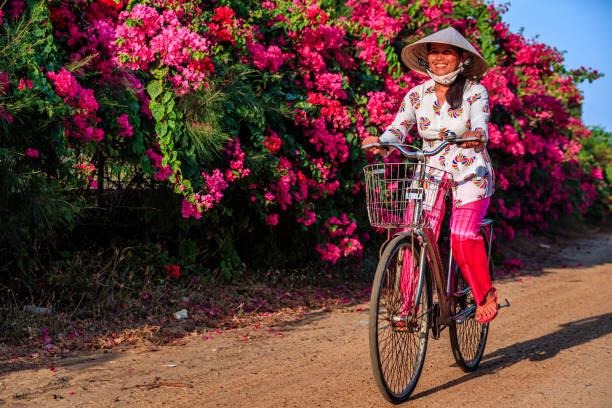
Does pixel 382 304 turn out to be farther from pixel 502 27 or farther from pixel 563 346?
pixel 502 27

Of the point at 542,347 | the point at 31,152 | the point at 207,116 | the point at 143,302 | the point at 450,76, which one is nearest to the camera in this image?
the point at 450,76

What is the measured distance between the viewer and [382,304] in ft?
12.6

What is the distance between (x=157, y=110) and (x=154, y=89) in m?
0.18

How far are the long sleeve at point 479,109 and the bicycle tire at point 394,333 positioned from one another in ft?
2.94

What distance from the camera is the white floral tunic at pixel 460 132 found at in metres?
4.23

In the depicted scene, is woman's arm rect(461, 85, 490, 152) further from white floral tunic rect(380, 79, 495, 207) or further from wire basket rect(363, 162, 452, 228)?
wire basket rect(363, 162, 452, 228)

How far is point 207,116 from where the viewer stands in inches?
226

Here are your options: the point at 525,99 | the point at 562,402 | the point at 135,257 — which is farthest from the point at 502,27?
the point at 562,402

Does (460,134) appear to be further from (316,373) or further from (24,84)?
(24,84)

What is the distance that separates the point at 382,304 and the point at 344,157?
11.0 ft

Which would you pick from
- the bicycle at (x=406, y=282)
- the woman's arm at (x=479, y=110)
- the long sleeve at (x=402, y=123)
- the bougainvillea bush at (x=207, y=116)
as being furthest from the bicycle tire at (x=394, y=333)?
the bougainvillea bush at (x=207, y=116)

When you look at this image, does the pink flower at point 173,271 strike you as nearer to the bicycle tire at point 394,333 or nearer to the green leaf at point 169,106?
the green leaf at point 169,106

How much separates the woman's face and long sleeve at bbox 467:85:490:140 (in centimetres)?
22

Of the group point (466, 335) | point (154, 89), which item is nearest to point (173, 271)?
point (154, 89)
